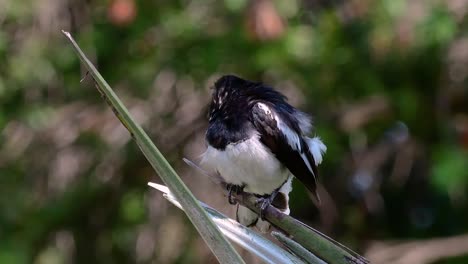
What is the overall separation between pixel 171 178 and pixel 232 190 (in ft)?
4.48

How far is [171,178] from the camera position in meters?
Answer: 1.71

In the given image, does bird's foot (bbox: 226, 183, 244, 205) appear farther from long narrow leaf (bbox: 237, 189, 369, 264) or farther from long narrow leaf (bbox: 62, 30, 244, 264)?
long narrow leaf (bbox: 62, 30, 244, 264)

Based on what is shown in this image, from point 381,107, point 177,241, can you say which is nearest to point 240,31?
point 381,107

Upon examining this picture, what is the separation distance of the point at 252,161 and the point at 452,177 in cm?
240

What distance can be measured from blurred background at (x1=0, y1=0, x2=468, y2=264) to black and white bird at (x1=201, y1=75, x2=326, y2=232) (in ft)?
5.96

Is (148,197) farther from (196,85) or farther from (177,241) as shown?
(196,85)

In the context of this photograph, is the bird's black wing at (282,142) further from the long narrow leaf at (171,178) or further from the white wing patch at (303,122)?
the long narrow leaf at (171,178)

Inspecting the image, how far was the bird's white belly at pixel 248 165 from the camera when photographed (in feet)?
10.2

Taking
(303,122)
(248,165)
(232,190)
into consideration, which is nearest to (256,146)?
(248,165)

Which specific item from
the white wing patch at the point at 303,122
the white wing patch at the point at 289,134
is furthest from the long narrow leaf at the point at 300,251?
the white wing patch at the point at 303,122

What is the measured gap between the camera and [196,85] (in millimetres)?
5859

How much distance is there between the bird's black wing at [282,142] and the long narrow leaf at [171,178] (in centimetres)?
144

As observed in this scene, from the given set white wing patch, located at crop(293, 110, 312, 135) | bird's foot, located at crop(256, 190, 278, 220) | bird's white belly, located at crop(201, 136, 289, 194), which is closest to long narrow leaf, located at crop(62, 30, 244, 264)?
bird's foot, located at crop(256, 190, 278, 220)

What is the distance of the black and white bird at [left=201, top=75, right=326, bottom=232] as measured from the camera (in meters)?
3.11
